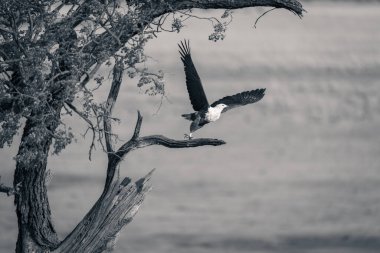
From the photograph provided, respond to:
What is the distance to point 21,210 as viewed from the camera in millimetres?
21625

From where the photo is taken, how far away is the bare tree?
771 inches

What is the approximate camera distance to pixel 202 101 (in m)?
20.8

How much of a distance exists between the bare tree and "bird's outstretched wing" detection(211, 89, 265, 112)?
843 mm

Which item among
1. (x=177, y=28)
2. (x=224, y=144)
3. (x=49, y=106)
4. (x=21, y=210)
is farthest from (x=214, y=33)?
(x=21, y=210)

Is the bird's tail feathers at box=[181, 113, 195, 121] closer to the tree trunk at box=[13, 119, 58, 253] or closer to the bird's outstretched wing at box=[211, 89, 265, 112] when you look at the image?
the bird's outstretched wing at box=[211, 89, 265, 112]

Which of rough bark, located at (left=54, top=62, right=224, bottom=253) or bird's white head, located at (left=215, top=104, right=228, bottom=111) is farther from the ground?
bird's white head, located at (left=215, top=104, right=228, bottom=111)

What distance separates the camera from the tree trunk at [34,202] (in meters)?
20.7

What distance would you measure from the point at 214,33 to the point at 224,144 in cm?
212

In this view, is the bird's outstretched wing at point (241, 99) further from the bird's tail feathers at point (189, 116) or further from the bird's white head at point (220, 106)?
the bird's tail feathers at point (189, 116)

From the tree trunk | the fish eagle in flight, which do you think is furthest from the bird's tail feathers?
the tree trunk

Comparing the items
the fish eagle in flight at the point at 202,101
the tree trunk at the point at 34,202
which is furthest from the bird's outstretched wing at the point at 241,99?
the tree trunk at the point at 34,202

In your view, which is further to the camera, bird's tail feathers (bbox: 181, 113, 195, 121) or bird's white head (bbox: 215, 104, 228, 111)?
bird's tail feathers (bbox: 181, 113, 195, 121)

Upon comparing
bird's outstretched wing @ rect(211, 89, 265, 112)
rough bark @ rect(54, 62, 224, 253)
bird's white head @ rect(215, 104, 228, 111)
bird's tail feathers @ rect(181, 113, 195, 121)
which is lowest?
rough bark @ rect(54, 62, 224, 253)

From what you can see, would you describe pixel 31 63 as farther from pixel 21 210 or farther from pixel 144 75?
pixel 21 210
